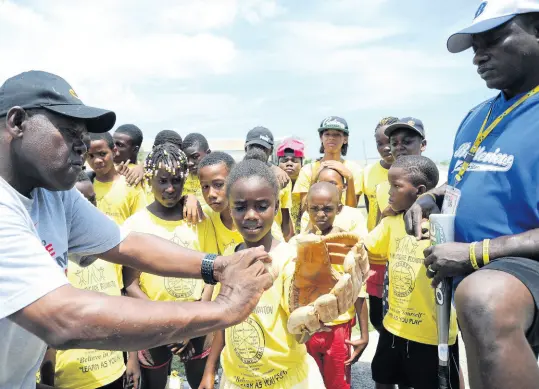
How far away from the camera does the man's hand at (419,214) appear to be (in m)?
2.03

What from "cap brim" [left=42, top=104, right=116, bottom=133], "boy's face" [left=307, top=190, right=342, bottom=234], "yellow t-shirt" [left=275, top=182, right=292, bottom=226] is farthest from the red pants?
"cap brim" [left=42, top=104, right=116, bottom=133]

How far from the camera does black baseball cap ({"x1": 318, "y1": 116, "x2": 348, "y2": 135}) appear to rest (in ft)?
16.3

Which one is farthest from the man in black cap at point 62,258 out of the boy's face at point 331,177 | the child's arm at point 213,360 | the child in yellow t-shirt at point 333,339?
the boy's face at point 331,177

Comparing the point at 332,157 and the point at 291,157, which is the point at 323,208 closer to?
the point at 332,157

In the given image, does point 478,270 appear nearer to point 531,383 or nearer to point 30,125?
point 531,383

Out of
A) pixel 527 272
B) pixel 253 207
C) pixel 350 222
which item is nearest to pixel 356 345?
pixel 350 222

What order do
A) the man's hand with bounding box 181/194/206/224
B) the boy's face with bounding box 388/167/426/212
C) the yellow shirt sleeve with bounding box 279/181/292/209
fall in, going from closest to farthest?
1. the boy's face with bounding box 388/167/426/212
2. the man's hand with bounding box 181/194/206/224
3. the yellow shirt sleeve with bounding box 279/181/292/209

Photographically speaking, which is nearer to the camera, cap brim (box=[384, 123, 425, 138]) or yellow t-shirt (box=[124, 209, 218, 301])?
yellow t-shirt (box=[124, 209, 218, 301])

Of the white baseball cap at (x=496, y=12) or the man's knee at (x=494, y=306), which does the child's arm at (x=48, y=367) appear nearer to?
the man's knee at (x=494, y=306)

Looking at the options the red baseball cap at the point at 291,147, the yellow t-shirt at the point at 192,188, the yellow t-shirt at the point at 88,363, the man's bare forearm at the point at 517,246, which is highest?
the red baseball cap at the point at 291,147

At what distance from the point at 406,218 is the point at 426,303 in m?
1.01

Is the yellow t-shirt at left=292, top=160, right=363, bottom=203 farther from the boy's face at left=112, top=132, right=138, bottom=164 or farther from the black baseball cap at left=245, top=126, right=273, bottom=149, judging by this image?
the boy's face at left=112, top=132, right=138, bottom=164

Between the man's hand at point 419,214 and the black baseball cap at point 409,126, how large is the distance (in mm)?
1950

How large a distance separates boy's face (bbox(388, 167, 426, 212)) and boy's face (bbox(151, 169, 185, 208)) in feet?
5.21
